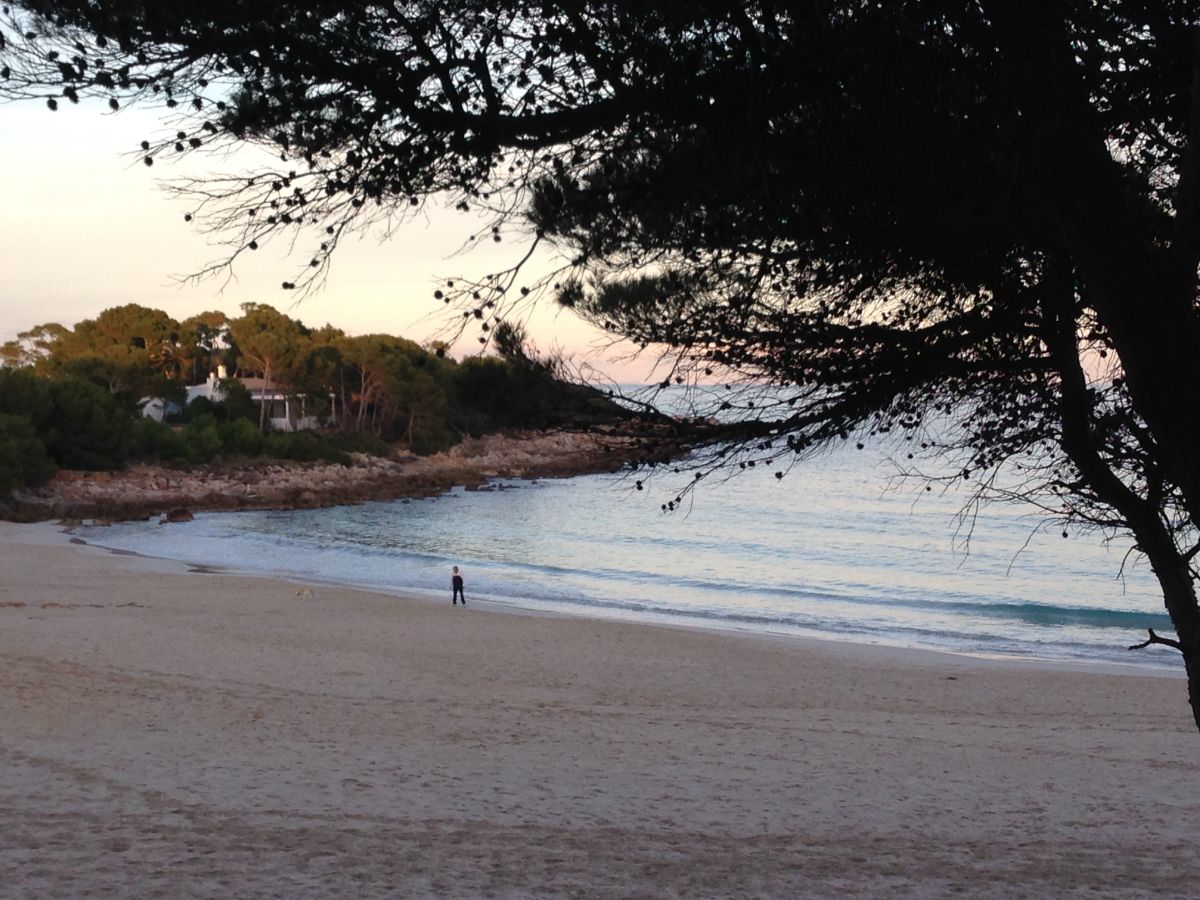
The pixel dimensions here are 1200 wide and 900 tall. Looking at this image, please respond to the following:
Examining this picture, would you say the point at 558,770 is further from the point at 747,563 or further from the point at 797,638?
the point at 747,563

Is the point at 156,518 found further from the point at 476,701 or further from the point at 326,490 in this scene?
the point at 476,701

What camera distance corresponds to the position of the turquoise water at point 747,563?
2377 centimetres

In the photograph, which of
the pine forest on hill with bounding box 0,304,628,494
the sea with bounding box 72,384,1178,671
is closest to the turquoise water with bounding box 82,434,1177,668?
the sea with bounding box 72,384,1178,671

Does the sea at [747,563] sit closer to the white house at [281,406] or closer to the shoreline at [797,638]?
the shoreline at [797,638]

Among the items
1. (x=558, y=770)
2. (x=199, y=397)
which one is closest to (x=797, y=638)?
(x=558, y=770)

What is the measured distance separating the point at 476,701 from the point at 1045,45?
10.2 m

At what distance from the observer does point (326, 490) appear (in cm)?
5231

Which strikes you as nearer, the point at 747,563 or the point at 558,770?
the point at 558,770

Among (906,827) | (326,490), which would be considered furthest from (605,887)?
(326,490)

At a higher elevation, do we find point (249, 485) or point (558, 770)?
point (249, 485)

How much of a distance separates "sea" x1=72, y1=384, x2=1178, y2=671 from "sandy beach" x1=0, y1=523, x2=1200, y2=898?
2.79 meters

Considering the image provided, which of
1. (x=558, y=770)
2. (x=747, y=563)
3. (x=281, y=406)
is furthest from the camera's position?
(x=281, y=406)

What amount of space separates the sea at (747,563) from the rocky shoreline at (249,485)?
2.10 m

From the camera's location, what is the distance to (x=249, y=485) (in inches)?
2068
